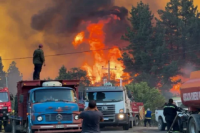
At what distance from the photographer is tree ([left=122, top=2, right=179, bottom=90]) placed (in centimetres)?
7094

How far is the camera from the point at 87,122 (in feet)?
32.9

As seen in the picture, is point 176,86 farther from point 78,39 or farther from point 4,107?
point 4,107

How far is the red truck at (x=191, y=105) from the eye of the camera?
17.1 meters

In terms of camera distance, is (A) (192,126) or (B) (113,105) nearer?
(A) (192,126)

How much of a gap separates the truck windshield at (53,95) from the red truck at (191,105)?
4.99 meters

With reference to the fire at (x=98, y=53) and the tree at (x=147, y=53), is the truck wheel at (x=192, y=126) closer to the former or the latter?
the tree at (x=147, y=53)

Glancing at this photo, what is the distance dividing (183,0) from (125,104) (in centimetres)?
5299

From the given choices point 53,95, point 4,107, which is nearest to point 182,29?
point 4,107

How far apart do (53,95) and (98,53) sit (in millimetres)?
66672

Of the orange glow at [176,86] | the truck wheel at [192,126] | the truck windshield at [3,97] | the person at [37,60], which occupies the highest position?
the orange glow at [176,86]

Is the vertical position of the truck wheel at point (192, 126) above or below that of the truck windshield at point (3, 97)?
below

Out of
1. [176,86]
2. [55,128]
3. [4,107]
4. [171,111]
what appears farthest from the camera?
[176,86]

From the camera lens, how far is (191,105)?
18375 millimetres

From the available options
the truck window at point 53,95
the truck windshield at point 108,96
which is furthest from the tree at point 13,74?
the truck window at point 53,95
